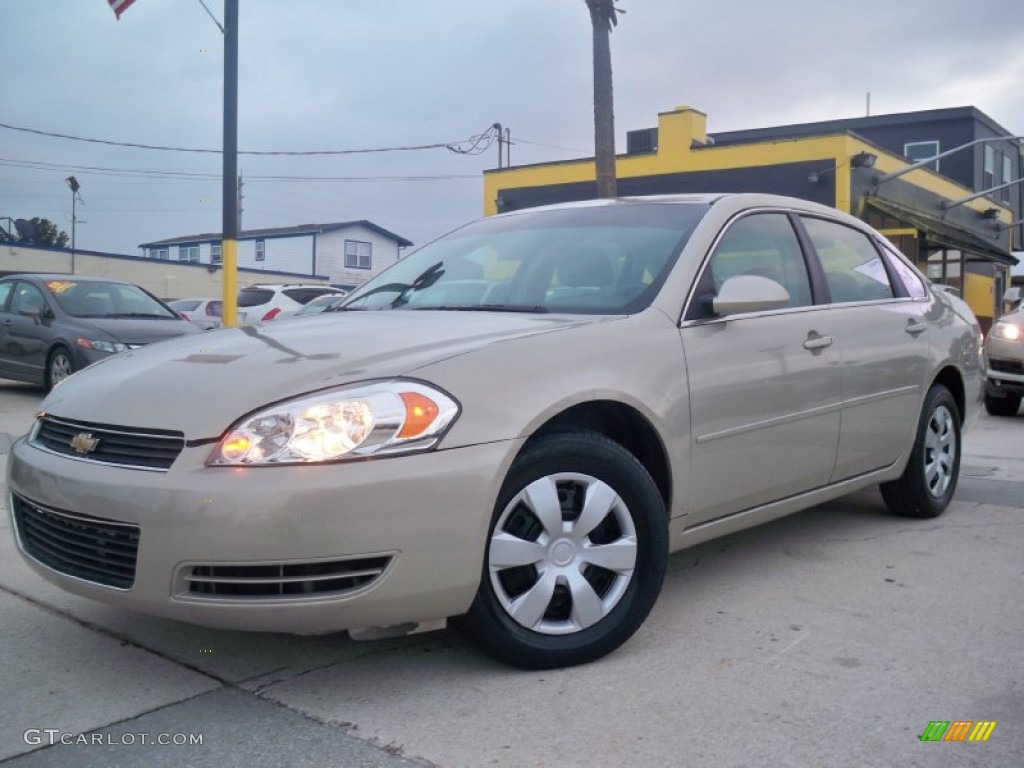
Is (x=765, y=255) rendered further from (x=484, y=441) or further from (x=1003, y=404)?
(x=1003, y=404)

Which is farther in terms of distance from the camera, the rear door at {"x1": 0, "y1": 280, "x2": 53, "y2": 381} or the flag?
the flag

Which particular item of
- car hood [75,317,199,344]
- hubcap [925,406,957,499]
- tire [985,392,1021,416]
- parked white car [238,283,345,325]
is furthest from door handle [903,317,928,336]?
parked white car [238,283,345,325]

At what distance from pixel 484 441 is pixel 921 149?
1262 inches

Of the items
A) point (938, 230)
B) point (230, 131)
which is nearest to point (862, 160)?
point (938, 230)

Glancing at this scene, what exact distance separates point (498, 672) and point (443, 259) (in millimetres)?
2022

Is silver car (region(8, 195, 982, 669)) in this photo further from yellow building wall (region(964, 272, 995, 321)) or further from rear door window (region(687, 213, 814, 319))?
yellow building wall (region(964, 272, 995, 321))

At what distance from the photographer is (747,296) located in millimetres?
3549

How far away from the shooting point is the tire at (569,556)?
2.91 meters

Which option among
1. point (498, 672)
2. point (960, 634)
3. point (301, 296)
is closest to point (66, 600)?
point (498, 672)

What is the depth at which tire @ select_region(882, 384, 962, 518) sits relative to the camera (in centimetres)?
497

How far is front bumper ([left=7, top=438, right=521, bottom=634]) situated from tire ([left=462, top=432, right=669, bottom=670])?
0.13 m

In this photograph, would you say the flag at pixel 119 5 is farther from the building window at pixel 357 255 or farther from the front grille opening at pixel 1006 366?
the building window at pixel 357 255

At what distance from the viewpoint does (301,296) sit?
19391mm

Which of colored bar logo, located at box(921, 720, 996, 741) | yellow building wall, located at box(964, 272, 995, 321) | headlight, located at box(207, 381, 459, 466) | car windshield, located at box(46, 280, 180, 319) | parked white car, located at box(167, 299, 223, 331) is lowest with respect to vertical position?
colored bar logo, located at box(921, 720, 996, 741)
